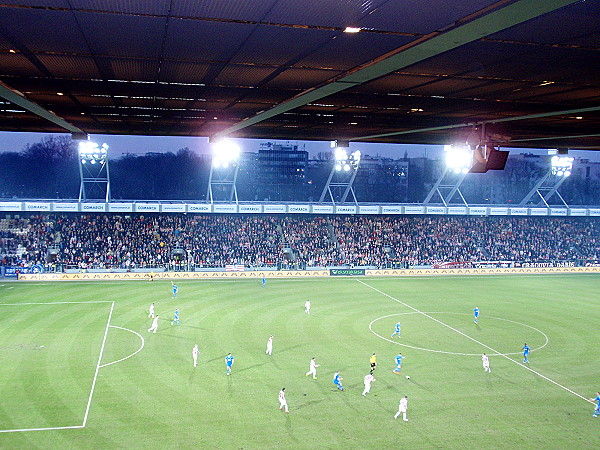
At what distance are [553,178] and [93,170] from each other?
195 ft

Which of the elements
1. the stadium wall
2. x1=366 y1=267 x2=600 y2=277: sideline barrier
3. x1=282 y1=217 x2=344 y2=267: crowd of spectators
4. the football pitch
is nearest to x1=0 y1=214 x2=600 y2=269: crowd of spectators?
x1=282 y1=217 x2=344 y2=267: crowd of spectators

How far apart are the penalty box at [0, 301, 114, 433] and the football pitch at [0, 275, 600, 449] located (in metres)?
0.09

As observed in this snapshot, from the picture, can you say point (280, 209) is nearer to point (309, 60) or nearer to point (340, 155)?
point (340, 155)

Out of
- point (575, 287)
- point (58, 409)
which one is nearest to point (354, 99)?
point (58, 409)

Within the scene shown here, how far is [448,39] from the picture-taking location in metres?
7.98

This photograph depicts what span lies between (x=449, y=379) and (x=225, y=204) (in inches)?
1555

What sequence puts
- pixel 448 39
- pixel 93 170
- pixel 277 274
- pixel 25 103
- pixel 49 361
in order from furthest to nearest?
1. pixel 93 170
2. pixel 277 274
3. pixel 49 361
4. pixel 25 103
5. pixel 448 39

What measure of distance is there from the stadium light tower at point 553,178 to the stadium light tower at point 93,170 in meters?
50.0

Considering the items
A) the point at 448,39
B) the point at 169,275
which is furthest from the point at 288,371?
the point at 169,275

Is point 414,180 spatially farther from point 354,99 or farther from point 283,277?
point 354,99

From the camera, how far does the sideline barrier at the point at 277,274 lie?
151 ft

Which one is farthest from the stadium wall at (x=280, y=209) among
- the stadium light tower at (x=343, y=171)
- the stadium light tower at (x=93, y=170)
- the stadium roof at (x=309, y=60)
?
the stadium roof at (x=309, y=60)

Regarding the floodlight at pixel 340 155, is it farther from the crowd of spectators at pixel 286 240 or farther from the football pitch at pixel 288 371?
the football pitch at pixel 288 371

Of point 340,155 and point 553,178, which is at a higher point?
point 340,155
